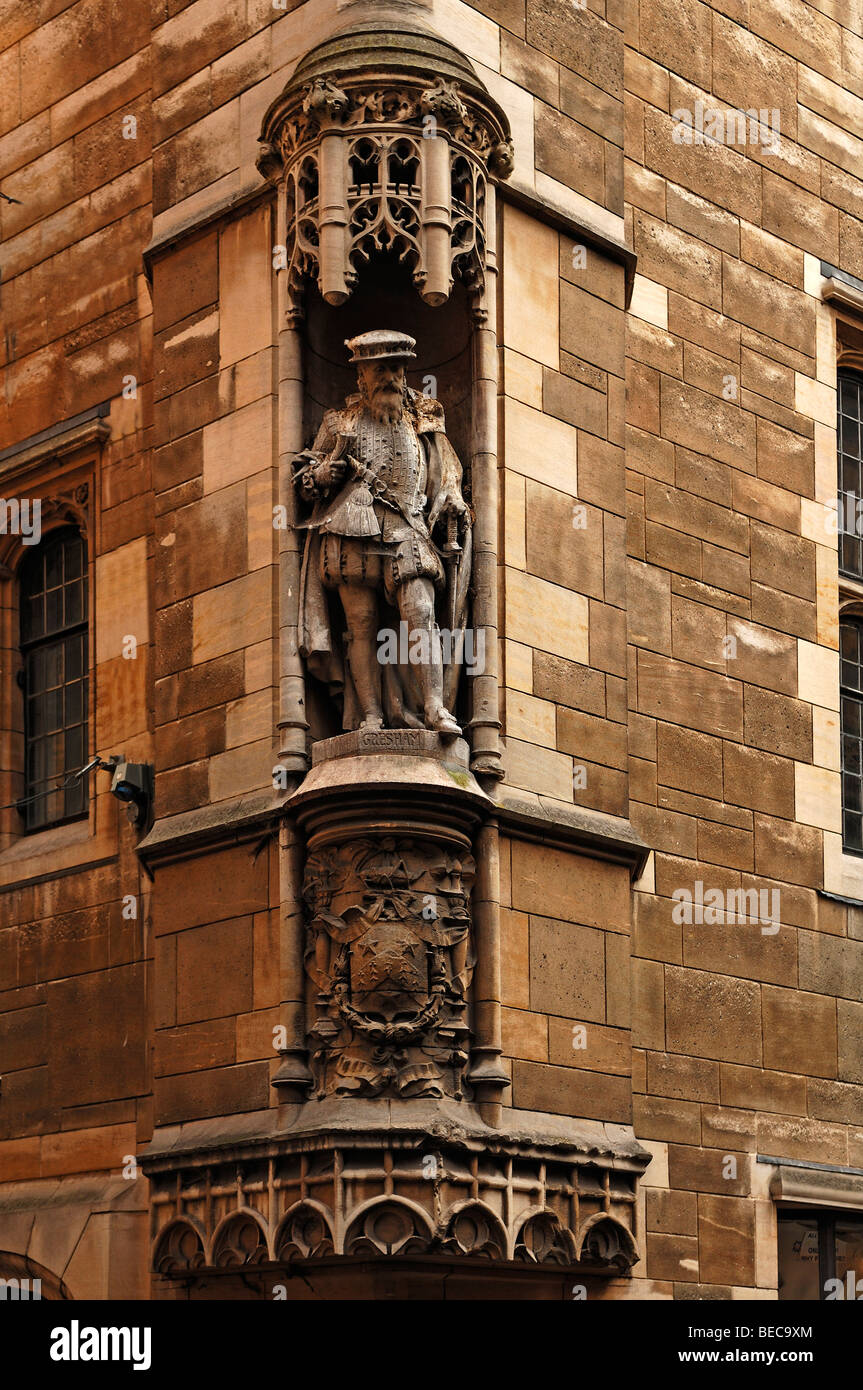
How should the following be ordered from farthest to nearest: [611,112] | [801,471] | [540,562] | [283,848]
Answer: [801,471] < [611,112] < [540,562] < [283,848]

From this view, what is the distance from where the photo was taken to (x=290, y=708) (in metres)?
14.1

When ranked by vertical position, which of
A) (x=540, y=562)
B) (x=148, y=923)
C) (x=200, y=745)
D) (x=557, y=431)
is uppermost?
(x=557, y=431)

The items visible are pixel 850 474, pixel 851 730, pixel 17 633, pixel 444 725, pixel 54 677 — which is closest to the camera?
pixel 444 725

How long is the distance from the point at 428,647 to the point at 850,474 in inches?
251

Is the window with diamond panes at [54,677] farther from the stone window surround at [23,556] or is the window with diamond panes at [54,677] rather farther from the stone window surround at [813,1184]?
the stone window surround at [813,1184]

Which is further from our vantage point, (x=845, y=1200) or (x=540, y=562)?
(x=845, y=1200)

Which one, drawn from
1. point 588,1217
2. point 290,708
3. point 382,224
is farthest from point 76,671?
point 588,1217

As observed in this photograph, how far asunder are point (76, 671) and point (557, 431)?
429 centimetres

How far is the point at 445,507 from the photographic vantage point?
14156mm

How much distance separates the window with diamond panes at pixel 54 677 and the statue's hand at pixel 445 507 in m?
3.96

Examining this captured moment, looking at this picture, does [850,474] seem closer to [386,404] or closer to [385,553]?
[386,404]

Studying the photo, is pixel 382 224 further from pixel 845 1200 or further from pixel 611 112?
pixel 845 1200

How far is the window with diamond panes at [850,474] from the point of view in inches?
738

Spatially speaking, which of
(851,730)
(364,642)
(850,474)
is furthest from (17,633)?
(850,474)
